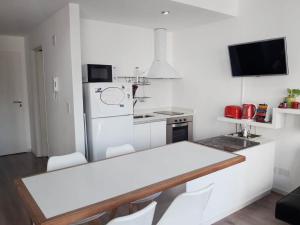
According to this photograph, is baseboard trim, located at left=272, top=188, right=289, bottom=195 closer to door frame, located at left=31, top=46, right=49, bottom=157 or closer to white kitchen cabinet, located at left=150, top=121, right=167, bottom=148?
white kitchen cabinet, located at left=150, top=121, right=167, bottom=148

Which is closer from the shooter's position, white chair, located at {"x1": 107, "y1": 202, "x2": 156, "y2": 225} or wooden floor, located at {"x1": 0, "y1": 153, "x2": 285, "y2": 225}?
white chair, located at {"x1": 107, "y1": 202, "x2": 156, "y2": 225}

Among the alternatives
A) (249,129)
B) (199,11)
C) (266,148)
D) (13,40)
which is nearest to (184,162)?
(266,148)

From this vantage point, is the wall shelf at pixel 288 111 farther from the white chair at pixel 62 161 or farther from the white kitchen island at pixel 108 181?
the white chair at pixel 62 161

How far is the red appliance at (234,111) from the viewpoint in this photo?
3.36 meters

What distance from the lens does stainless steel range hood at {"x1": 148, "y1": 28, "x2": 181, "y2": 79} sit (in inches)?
160

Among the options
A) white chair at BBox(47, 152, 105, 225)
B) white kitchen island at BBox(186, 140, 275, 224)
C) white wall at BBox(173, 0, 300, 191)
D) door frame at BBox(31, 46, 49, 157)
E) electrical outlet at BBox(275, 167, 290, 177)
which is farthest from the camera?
door frame at BBox(31, 46, 49, 157)

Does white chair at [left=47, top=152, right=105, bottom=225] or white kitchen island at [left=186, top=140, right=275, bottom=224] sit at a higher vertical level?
white chair at [left=47, top=152, right=105, bottom=225]

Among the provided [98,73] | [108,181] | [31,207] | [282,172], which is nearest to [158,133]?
[98,73]

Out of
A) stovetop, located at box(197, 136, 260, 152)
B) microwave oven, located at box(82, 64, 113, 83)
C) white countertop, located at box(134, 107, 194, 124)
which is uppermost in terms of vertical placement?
microwave oven, located at box(82, 64, 113, 83)

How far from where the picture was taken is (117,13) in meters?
3.34

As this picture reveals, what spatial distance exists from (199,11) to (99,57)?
166 centimetres

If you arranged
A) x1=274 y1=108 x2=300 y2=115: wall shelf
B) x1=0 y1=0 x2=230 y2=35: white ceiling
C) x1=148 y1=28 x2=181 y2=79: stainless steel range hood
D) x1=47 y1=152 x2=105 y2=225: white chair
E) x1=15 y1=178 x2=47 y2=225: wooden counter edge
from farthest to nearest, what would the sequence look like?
x1=148 y1=28 x2=181 y2=79: stainless steel range hood → x1=0 y1=0 x2=230 y2=35: white ceiling → x1=274 y1=108 x2=300 y2=115: wall shelf → x1=47 y1=152 x2=105 y2=225: white chair → x1=15 y1=178 x2=47 y2=225: wooden counter edge

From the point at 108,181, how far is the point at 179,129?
9.17 ft

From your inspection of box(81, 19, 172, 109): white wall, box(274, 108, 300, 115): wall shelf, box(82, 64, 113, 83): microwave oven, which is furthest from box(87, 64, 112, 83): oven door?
box(274, 108, 300, 115): wall shelf
